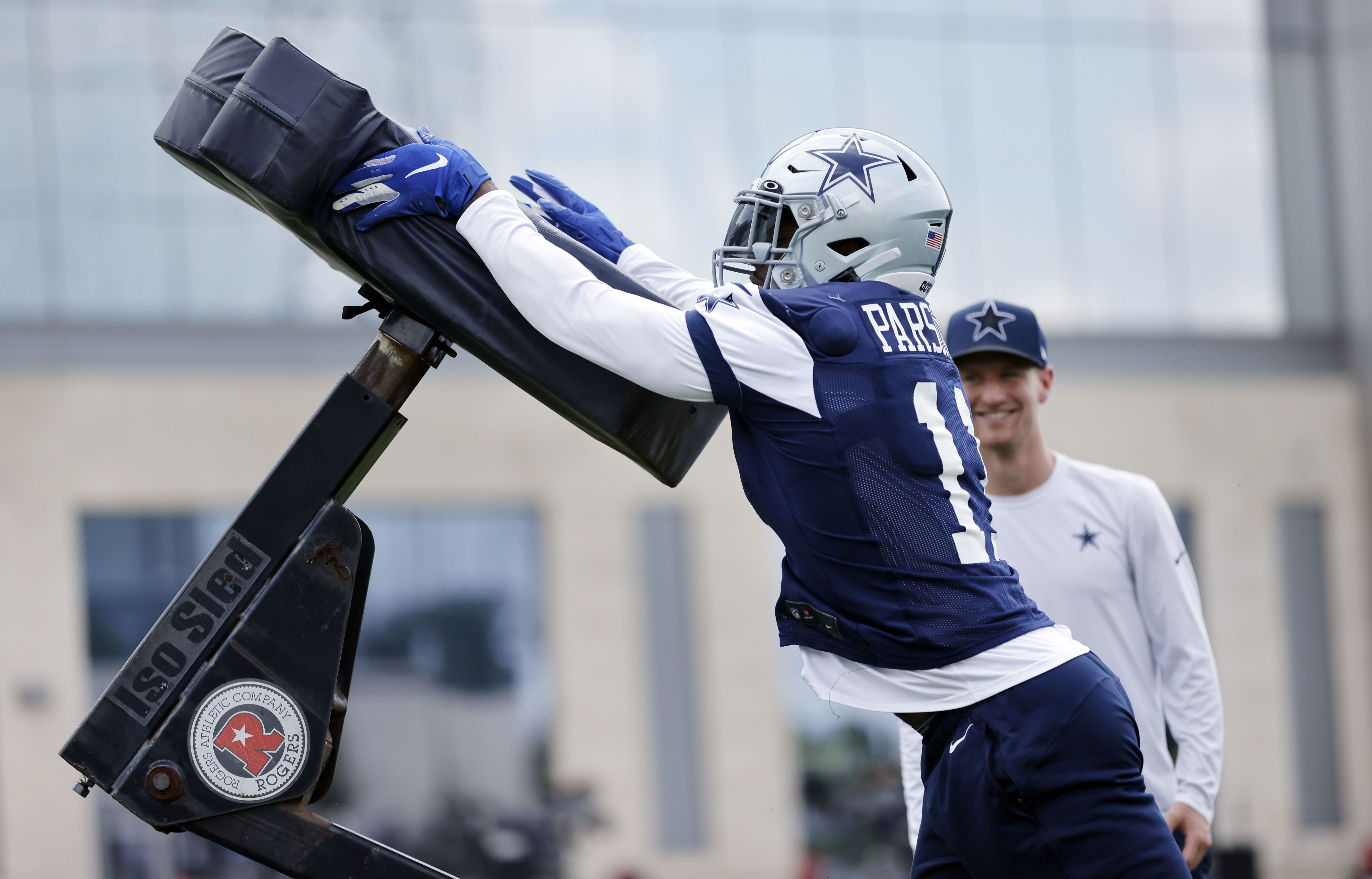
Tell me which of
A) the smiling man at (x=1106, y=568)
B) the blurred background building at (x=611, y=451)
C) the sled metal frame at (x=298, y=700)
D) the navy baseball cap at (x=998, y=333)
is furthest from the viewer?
the blurred background building at (x=611, y=451)

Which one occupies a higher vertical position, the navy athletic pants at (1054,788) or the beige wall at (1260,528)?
the navy athletic pants at (1054,788)

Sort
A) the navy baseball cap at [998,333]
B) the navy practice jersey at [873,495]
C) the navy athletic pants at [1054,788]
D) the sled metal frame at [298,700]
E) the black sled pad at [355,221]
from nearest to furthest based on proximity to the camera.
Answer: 1. the navy athletic pants at [1054,788]
2. the navy practice jersey at [873,495]
3. the sled metal frame at [298,700]
4. the black sled pad at [355,221]
5. the navy baseball cap at [998,333]

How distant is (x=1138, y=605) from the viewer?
460 centimetres

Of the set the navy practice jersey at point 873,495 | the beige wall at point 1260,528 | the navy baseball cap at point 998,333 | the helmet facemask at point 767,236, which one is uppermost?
the helmet facemask at point 767,236

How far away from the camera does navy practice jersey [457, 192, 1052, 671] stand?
311cm

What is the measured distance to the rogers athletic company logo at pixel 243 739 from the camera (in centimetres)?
334

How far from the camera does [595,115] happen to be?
21859mm

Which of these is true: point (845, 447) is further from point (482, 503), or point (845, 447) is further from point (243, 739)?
point (482, 503)

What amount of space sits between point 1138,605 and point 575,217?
7.06ft

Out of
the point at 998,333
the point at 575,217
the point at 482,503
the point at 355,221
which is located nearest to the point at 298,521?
the point at 355,221

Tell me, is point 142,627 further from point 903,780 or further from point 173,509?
point 903,780

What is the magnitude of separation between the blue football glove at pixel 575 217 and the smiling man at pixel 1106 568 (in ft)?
4.34

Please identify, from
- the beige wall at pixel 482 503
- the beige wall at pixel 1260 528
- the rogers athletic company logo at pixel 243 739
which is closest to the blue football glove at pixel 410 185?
the rogers athletic company logo at pixel 243 739

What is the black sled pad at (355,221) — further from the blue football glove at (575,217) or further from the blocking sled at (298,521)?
the blue football glove at (575,217)
